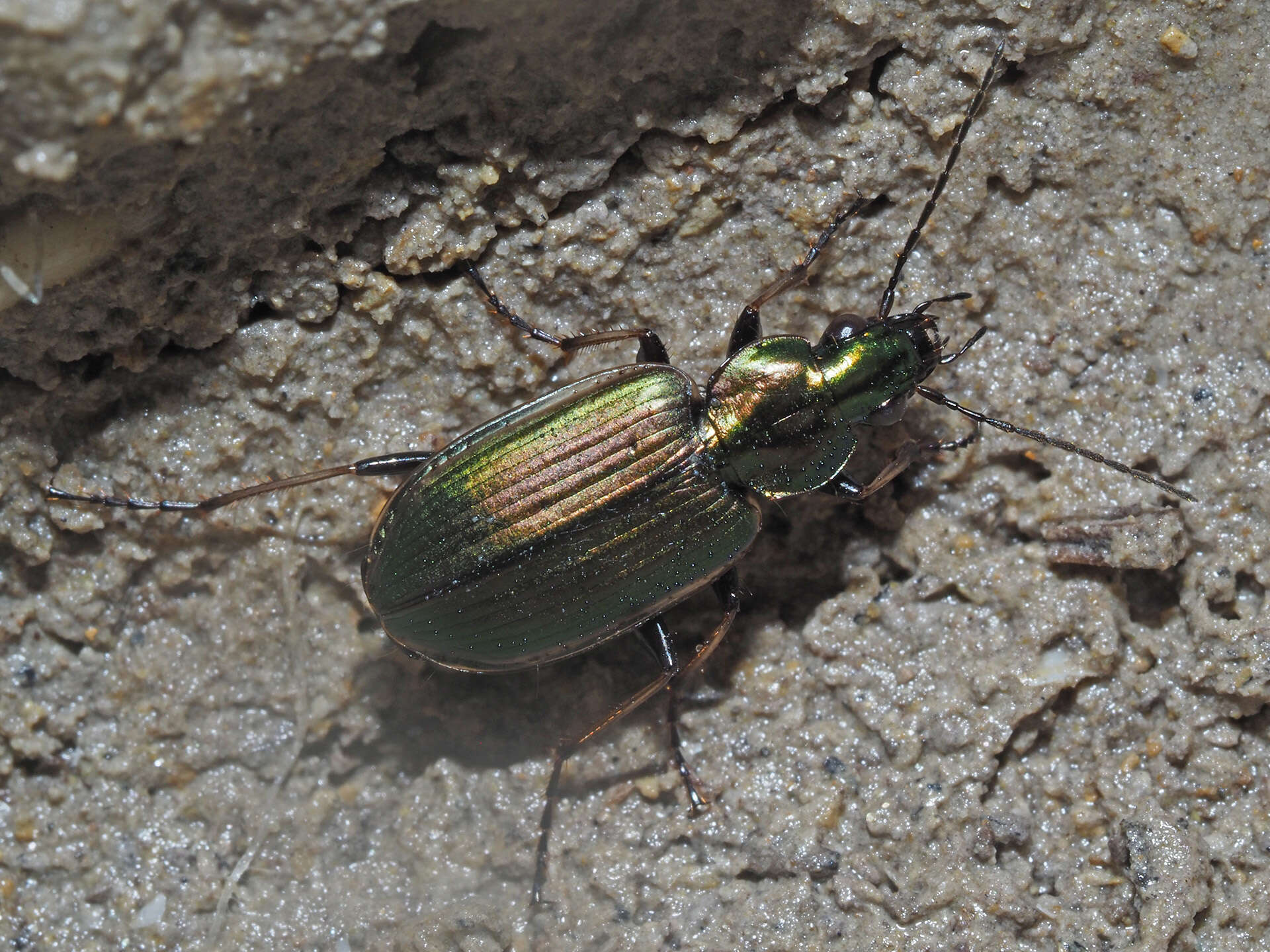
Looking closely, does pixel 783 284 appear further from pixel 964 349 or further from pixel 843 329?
pixel 964 349

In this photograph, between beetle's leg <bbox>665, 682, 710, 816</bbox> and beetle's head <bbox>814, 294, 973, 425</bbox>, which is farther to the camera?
beetle's leg <bbox>665, 682, 710, 816</bbox>

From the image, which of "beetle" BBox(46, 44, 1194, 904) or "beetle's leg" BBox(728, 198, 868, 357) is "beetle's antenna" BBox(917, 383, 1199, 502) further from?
"beetle's leg" BBox(728, 198, 868, 357)

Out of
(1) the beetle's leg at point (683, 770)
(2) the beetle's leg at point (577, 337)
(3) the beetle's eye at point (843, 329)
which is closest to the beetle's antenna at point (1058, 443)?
(3) the beetle's eye at point (843, 329)

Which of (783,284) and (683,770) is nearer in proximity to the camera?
(783,284)

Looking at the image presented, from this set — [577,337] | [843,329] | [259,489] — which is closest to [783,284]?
[843,329]

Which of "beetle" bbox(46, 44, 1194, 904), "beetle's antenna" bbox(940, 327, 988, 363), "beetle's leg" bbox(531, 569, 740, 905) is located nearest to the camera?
"beetle" bbox(46, 44, 1194, 904)

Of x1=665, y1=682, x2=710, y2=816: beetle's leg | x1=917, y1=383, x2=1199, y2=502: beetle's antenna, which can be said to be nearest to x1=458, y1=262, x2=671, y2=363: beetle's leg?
x1=917, y1=383, x2=1199, y2=502: beetle's antenna
